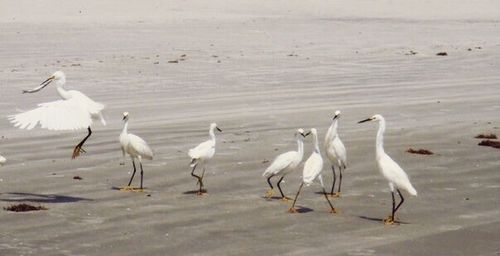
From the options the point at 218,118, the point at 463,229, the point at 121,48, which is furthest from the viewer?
the point at 121,48

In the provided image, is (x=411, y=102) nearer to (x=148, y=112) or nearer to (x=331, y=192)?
(x=148, y=112)

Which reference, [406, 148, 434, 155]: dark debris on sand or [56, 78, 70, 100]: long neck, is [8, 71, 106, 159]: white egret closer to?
[56, 78, 70, 100]: long neck

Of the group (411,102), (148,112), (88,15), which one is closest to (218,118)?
(148,112)

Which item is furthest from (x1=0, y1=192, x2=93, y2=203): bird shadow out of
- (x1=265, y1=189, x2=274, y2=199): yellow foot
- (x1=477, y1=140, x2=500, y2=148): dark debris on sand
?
(x1=477, y1=140, x2=500, y2=148): dark debris on sand

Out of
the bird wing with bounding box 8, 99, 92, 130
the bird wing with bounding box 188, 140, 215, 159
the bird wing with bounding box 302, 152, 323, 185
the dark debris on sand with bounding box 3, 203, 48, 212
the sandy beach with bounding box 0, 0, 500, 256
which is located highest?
the bird wing with bounding box 8, 99, 92, 130

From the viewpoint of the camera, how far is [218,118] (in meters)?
28.3

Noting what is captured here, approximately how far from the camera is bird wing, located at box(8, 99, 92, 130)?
63.5 feet

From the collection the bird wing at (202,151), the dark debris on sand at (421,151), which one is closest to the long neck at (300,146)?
the bird wing at (202,151)

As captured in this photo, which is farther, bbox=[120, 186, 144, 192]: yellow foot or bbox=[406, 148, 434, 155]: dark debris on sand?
bbox=[406, 148, 434, 155]: dark debris on sand

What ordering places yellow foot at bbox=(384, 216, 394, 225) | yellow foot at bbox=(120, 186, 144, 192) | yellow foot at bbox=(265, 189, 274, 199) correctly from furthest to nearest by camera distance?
1. yellow foot at bbox=(120, 186, 144, 192)
2. yellow foot at bbox=(265, 189, 274, 199)
3. yellow foot at bbox=(384, 216, 394, 225)

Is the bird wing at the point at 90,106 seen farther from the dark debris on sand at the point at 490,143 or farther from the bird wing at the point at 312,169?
the dark debris on sand at the point at 490,143

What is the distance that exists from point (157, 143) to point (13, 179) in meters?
4.38

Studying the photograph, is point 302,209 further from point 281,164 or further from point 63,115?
point 63,115

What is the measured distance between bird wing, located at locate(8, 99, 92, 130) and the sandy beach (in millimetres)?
1037
